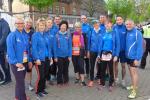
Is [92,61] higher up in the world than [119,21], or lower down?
lower down

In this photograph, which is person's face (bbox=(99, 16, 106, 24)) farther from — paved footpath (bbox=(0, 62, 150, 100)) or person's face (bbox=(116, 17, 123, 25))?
paved footpath (bbox=(0, 62, 150, 100))

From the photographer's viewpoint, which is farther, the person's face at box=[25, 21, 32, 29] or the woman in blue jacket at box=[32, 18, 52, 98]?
the person's face at box=[25, 21, 32, 29]

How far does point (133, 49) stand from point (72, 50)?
6.27 feet

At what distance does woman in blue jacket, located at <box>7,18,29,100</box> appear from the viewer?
687cm

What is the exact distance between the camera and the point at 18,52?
6.96 m

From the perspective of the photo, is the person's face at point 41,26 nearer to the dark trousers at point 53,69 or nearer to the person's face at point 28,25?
the person's face at point 28,25

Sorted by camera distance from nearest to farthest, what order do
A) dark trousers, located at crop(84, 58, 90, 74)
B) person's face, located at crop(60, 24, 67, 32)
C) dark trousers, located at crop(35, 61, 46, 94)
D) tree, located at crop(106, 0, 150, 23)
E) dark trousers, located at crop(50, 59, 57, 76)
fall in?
dark trousers, located at crop(35, 61, 46, 94)
person's face, located at crop(60, 24, 67, 32)
dark trousers, located at crop(50, 59, 57, 76)
dark trousers, located at crop(84, 58, 90, 74)
tree, located at crop(106, 0, 150, 23)

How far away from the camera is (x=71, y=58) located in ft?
31.2

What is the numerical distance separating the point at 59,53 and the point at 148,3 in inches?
2168

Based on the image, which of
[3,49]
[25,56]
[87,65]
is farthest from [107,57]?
[3,49]

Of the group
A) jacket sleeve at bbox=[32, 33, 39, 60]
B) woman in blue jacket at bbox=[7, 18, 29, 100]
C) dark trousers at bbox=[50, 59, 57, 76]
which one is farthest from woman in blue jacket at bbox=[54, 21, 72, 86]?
woman in blue jacket at bbox=[7, 18, 29, 100]

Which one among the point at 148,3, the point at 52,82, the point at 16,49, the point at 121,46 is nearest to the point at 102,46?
the point at 121,46

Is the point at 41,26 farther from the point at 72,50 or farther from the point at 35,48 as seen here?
the point at 72,50

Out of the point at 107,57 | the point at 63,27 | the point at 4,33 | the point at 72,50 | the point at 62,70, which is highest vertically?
the point at 63,27
